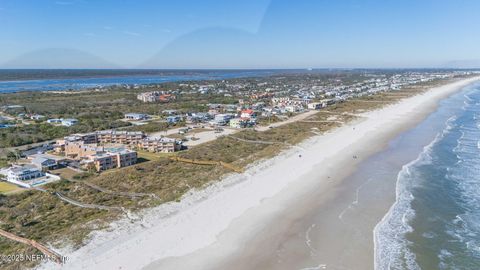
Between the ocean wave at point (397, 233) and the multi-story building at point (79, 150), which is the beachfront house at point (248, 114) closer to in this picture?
the multi-story building at point (79, 150)

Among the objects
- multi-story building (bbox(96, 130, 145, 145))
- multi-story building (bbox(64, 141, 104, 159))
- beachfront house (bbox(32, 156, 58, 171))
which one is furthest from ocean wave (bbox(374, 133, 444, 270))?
multi-story building (bbox(96, 130, 145, 145))

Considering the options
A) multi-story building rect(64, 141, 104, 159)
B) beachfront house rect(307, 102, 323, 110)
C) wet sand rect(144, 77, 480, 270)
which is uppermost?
multi-story building rect(64, 141, 104, 159)

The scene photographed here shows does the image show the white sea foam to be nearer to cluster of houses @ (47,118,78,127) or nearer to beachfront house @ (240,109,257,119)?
beachfront house @ (240,109,257,119)

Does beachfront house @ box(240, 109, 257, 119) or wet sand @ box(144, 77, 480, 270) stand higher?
beachfront house @ box(240, 109, 257, 119)

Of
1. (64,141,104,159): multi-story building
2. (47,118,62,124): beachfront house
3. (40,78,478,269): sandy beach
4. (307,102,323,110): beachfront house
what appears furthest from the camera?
(307,102,323,110): beachfront house

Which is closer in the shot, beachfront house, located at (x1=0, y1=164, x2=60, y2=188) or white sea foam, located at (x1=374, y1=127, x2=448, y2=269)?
white sea foam, located at (x1=374, y1=127, x2=448, y2=269)

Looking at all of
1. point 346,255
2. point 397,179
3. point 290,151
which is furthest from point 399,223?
point 290,151

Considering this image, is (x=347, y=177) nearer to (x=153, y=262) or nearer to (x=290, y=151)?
(x=290, y=151)
